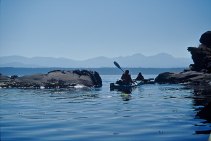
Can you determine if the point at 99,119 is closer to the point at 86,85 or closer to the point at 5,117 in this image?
the point at 5,117

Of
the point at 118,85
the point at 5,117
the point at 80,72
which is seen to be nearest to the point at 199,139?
the point at 5,117

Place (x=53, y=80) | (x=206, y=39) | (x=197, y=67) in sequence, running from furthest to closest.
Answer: (x=197, y=67) → (x=206, y=39) → (x=53, y=80)

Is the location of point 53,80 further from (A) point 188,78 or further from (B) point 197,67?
(B) point 197,67

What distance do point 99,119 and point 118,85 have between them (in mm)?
25368

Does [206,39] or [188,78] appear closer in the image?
[188,78]

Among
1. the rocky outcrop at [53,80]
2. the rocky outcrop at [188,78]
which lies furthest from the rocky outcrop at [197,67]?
the rocky outcrop at [53,80]

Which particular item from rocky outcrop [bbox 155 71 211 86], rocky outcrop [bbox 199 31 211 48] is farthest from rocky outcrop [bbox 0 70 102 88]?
rocky outcrop [bbox 199 31 211 48]

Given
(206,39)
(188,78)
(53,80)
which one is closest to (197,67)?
(206,39)

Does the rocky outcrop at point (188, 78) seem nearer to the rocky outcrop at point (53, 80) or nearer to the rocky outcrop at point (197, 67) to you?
the rocky outcrop at point (197, 67)

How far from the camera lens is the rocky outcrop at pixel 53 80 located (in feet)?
144

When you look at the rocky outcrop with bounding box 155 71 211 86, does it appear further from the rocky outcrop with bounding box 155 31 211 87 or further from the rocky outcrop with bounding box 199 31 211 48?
the rocky outcrop with bounding box 199 31 211 48

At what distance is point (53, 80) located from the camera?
45156 mm

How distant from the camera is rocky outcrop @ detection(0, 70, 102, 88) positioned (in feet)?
144

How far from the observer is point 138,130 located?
1284cm
